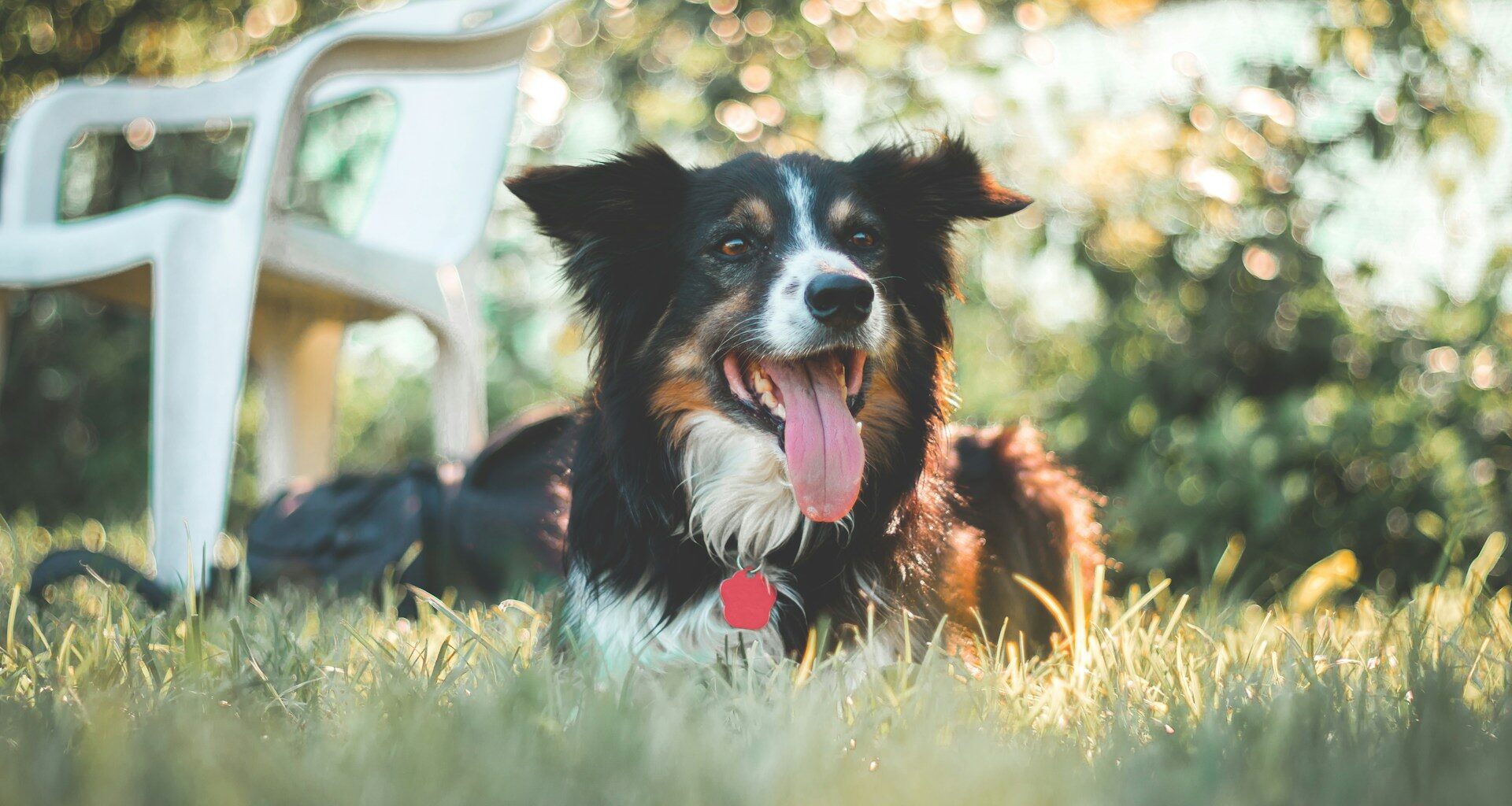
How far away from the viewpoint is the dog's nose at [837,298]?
82.5 inches

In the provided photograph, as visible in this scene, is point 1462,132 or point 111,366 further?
point 111,366

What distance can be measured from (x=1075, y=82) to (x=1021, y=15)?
55cm

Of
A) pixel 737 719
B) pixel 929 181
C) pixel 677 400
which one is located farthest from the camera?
pixel 929 181

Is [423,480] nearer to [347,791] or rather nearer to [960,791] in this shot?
[347,791]

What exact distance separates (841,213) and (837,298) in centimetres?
33

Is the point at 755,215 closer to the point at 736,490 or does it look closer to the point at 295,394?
the point at 736,490

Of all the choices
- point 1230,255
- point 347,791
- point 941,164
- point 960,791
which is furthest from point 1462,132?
point 347,791

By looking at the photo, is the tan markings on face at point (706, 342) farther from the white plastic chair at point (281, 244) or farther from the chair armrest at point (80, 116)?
the chair armrest at point (80, 116)

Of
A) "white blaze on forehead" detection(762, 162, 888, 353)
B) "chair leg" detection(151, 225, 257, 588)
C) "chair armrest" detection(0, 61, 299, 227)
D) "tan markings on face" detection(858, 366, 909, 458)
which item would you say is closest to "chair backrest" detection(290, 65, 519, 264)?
"chair armrest" detection(0, 61, 299, 227)

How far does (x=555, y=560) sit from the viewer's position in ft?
9.37

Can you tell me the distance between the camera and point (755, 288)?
226cm

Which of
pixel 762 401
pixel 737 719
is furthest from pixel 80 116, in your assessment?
pixel 737 719

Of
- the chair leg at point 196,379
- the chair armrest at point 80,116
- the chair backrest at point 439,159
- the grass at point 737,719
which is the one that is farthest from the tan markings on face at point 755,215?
the chair armrest at point 80,116

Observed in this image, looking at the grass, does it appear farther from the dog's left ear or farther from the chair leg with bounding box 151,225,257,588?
the dog's left ear
